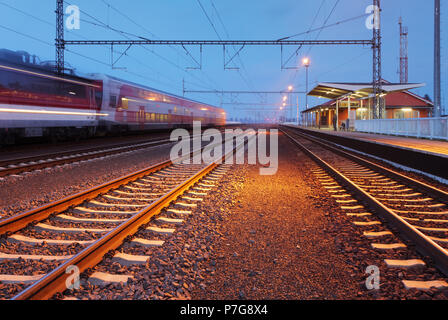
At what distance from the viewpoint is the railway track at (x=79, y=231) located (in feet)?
9.40

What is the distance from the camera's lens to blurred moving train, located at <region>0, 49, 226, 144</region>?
11.9 metres

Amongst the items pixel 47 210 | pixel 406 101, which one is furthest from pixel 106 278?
pixel 406 101

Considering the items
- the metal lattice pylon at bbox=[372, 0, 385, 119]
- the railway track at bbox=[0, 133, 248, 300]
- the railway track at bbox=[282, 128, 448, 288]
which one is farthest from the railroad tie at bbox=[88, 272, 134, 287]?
the metal lattice pylon at bbox=[372, 0, 385, 119]

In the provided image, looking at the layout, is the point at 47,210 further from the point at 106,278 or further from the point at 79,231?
the point at 106,278

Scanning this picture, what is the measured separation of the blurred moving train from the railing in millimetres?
16085

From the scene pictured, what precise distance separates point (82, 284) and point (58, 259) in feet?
2.22

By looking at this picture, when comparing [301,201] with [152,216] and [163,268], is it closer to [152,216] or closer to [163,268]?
[152,216]

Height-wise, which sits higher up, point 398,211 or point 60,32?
point 60,32

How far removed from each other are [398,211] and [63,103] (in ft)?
46.3

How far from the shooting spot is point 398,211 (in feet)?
17.2

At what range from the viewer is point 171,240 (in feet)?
12.8

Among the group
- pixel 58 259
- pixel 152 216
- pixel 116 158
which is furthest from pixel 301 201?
pixel 116 158

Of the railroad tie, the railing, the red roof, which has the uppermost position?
the red roof

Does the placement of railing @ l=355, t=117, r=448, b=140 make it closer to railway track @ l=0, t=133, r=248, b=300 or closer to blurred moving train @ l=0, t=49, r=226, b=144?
railway track @ l=0, t=133, r=248, b=300
